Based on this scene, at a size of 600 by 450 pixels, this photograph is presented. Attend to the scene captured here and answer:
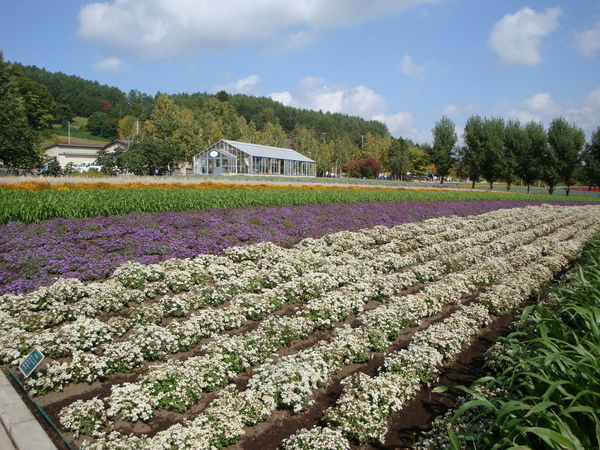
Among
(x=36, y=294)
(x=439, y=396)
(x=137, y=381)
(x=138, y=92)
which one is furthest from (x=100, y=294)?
(x=138, y=92)

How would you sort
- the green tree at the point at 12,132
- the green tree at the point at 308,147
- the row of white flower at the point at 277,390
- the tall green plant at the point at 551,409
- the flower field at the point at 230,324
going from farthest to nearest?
1. the green tree at the point at 308,147
2. the green tree at the point at 12,132
3. the flower field at the point at 230,324
4. the row of white flower at the point at 277,390
5. the tall green plant at the point at 551,409

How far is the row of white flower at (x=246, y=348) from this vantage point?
4.66 meters

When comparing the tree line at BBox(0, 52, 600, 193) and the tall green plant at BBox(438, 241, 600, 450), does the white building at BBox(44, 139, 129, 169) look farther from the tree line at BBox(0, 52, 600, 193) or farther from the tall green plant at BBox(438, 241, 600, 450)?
the tall green plant at BBox(438, 241, 600, 450)

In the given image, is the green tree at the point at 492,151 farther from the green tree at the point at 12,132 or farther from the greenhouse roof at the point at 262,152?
the green tree at the point at 12,132

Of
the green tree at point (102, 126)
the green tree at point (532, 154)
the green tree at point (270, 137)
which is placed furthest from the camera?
the green tree at point (102, 126)

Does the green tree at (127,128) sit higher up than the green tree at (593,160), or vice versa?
the green tree at (127,128)

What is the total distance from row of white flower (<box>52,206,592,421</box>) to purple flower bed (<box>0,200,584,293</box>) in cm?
423

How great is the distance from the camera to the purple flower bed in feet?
27.6

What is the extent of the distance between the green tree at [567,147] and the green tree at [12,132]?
203 ft

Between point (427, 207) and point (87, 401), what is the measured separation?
73.1 feet

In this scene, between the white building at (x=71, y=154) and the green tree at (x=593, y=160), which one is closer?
the green tree at (x=593, y=160)

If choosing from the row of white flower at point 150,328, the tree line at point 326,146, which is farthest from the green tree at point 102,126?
the row of white flower at point 150,328

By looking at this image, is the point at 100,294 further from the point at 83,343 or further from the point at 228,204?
the point at 228,204

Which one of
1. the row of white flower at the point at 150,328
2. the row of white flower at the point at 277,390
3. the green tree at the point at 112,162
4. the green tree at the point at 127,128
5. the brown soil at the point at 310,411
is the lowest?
the brown soil at the point at 310,411
